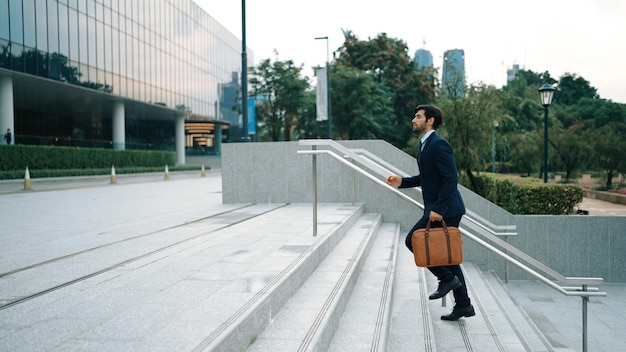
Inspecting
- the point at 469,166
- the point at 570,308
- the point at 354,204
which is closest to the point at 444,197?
the point at 570,308

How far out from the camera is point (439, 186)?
447 centimetres

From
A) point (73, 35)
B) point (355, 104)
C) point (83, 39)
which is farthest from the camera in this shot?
point (355, 104)

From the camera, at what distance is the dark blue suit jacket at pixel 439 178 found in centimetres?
433

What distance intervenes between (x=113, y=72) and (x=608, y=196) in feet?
107

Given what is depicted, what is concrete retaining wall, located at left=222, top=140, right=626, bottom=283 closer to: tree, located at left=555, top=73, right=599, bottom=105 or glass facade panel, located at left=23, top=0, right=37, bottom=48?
glass facade panel, located at left=23, top=0, right=37, bottom=48

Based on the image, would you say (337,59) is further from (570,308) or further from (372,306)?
(372,306)

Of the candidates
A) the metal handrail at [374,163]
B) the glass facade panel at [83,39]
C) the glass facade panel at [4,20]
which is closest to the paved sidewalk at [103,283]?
the metal handrail at [374,163]

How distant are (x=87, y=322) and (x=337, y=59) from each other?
44709mm

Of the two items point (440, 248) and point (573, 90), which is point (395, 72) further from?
point (573, 90)

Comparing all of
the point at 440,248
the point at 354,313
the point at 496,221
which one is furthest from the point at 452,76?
the point at 354,313

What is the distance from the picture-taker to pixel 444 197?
4328 millimetres

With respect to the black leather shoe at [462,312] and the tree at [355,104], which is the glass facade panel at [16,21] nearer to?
the tree at [355,104]

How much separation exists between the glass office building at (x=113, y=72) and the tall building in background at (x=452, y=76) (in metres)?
22.1

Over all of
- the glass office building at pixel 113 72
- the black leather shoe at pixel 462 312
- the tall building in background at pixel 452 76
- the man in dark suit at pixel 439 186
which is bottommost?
the black leather shoe at pixel 462 312
